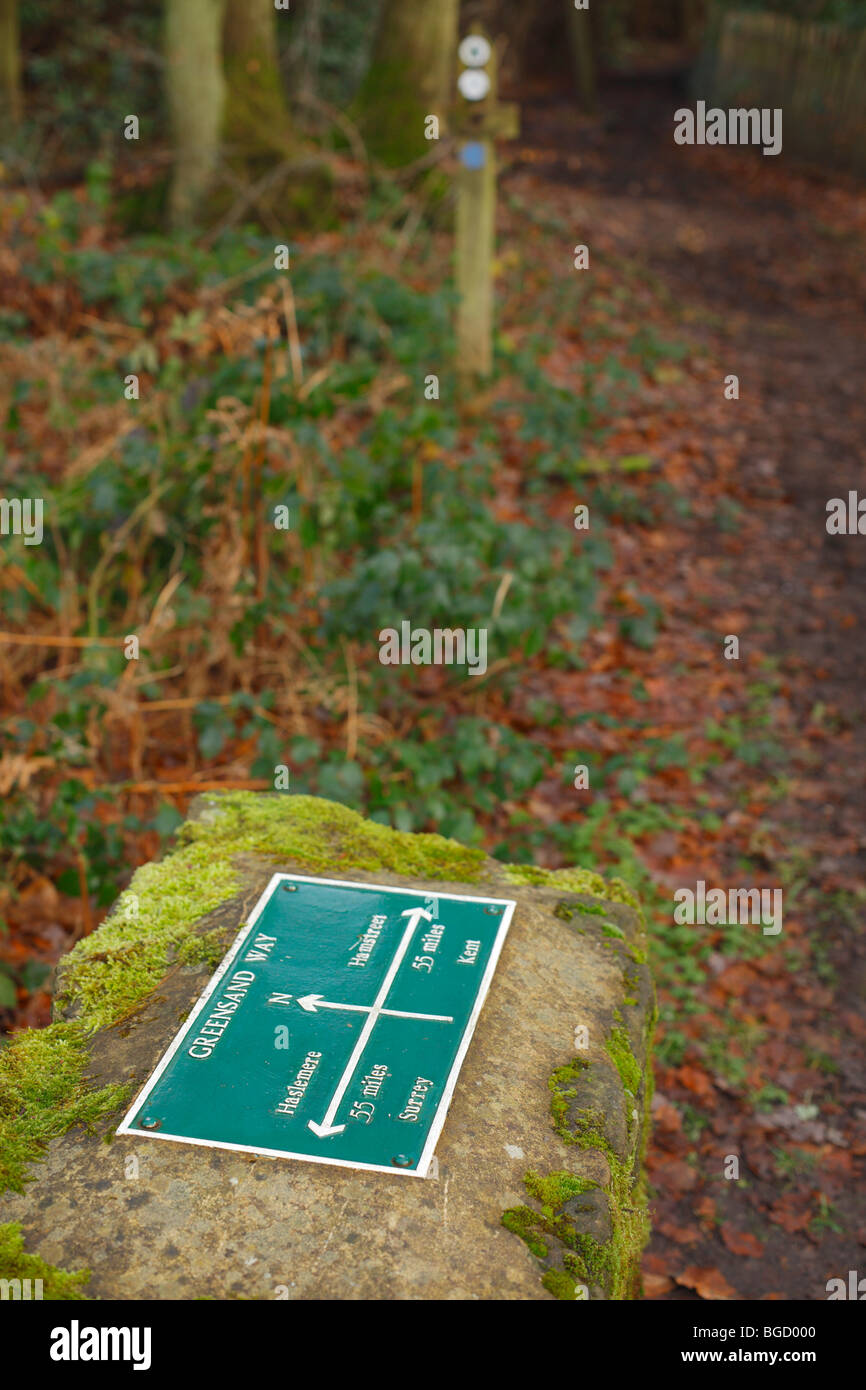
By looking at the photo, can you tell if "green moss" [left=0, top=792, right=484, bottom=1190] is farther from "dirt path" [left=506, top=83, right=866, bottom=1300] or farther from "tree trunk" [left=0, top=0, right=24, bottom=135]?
"tree trunk" [left=0, top=0, right=24, bottom=135]

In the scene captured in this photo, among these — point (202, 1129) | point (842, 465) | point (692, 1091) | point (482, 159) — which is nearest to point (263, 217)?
point (482, 159)

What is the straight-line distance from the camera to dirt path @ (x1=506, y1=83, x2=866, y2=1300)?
11.7 feet

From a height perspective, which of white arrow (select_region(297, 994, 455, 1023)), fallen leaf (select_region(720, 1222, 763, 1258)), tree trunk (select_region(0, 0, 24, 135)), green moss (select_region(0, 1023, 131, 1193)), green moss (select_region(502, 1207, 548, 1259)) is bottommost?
fallen leaf (select_region(720, 1222, 763, 1258))

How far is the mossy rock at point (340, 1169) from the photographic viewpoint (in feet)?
6.56

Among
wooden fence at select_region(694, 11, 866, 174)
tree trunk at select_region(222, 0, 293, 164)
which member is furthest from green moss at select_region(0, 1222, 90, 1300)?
wooden fence at select_region(694, 11, 866, 174)

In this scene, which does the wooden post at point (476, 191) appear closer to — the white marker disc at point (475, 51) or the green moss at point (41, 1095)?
the white marker disc at point (475, 51)

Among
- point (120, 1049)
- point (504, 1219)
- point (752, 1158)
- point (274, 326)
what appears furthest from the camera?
point (274, 326)

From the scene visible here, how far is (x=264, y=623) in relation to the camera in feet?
16.3

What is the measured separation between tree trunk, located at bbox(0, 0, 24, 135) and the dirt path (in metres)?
5.98

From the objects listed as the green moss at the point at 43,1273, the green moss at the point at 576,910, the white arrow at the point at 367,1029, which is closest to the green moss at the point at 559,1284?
the white arrow at the point at 367,1029

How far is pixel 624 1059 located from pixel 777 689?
12.6 ft

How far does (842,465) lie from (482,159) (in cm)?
347

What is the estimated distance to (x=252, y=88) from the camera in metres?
9.91

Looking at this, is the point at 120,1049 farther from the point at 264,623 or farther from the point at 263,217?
the point at 263,217
